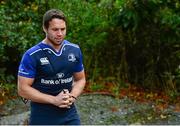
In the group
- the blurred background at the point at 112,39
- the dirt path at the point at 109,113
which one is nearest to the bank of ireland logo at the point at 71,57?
the dirt path at the point at 109,113

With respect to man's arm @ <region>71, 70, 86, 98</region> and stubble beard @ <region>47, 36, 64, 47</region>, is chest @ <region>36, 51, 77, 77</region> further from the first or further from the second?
man's arm @ <region>71, 70, 86, 98</region>

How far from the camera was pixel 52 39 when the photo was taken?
404cm

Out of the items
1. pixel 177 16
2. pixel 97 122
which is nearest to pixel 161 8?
pixel 177 16

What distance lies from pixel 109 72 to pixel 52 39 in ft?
17.7

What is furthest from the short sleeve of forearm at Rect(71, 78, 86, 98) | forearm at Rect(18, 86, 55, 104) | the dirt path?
the dirt path

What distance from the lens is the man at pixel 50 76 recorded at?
13.0 feet

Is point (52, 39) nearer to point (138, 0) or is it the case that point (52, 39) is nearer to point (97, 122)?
point (97, 122)

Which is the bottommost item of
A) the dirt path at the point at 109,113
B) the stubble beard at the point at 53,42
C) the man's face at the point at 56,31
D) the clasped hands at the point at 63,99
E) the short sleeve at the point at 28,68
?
the dirt path at the point at 109,113

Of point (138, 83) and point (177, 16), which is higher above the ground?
point (177, 16)

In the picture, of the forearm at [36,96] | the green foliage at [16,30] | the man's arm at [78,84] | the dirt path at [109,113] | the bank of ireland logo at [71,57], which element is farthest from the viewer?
the green foliage at [16,30]

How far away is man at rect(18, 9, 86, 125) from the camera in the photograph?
13.0 ft

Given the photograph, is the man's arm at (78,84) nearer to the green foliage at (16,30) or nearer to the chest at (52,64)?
the chest at (52,64)

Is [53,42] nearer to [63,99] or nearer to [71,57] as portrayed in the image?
[71,57]

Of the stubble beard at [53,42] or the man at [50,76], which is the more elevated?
the stubble beard at [53,42]
